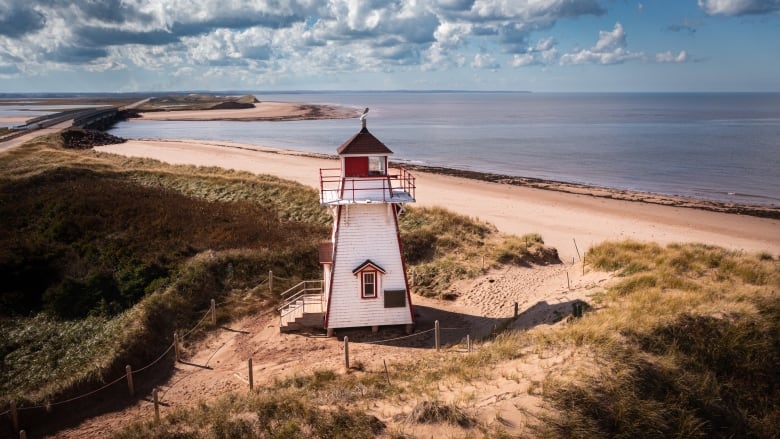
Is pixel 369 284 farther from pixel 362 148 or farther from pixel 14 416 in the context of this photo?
pixel 14 416

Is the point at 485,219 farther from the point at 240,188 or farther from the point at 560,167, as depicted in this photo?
the point at 560,167

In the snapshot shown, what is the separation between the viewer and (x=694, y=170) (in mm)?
55375

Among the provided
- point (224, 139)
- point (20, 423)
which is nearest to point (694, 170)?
point (20, 423)

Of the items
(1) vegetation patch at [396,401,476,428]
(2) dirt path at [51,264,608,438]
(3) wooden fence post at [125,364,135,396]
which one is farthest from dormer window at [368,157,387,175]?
A: (3) wooden fence post at [125,364,135,396]

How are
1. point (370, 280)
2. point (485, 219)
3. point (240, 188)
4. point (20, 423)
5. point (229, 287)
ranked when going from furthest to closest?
point (240, 188), point (485, 219), point (229, 287), point (370, 280), point (20, 423)

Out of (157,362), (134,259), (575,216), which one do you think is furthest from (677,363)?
(575,216)

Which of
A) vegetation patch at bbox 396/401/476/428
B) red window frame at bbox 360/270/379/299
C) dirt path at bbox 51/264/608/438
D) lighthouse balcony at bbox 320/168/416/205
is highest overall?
lighthouse balcony at bbox 320/168/416/205

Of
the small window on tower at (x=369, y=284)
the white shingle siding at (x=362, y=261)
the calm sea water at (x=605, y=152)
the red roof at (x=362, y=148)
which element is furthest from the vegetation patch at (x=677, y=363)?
the calm sea water at (x=605, y=152)

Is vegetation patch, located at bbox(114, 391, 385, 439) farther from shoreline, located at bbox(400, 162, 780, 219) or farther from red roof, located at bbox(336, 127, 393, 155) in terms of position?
shoreline, located at bbox(400, 162, 780, 219)

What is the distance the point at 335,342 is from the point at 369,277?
2.26m

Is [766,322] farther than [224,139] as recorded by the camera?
No

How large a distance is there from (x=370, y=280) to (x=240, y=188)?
21.4 metres

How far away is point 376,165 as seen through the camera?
52.5 feet

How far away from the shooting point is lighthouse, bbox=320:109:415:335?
15773mm
